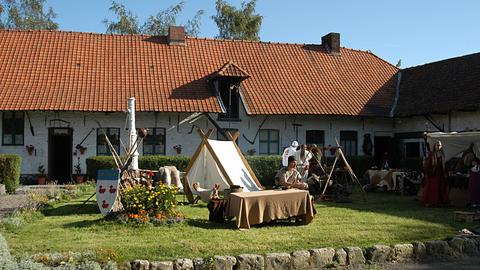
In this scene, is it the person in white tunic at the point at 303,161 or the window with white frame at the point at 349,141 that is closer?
the person in white tunic at the point at 303,161

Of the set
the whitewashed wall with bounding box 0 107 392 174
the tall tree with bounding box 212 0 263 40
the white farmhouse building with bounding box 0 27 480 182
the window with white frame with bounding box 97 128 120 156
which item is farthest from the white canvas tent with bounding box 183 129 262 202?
the tall tree with bounding box 212 0 263 40

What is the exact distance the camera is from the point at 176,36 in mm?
25484

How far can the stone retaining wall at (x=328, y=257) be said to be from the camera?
7.44 meters

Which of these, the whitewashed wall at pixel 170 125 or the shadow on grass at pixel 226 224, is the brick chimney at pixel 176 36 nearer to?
the whitewashed wall at pixel 170 125

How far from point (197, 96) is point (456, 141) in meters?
11.0

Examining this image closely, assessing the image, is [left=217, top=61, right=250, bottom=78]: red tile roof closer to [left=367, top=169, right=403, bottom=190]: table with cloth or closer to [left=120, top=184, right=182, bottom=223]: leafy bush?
[left=367, top=169, right=403, bottom=190]: table with cloth

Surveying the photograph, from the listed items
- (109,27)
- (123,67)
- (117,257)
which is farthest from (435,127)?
(109,27)

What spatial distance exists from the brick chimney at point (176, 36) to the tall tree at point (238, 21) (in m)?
15.0

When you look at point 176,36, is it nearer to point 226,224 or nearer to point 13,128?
point 13,128

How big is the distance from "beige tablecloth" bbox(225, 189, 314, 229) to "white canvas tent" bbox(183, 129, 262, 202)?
3.49 m

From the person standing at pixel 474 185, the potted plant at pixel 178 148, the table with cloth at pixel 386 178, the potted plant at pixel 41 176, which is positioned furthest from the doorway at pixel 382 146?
the potted plant at pixel 41 176

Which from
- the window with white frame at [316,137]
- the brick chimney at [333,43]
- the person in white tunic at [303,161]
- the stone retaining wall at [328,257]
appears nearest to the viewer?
the stone retaining wall at [328,257]

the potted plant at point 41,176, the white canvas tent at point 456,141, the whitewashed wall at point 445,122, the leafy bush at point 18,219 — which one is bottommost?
the leafy bush at point 18,219

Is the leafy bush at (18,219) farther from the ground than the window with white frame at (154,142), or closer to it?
closer to it
